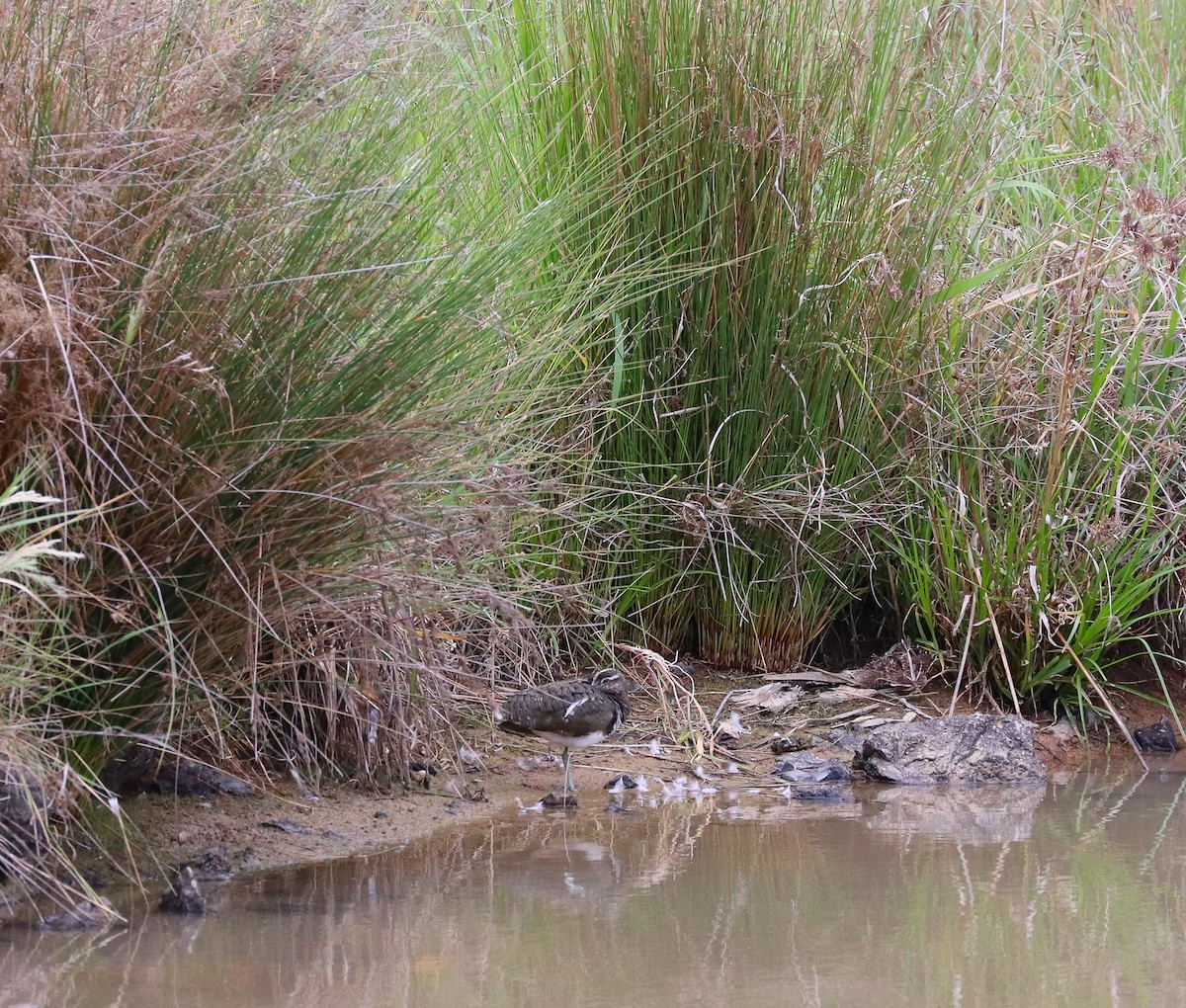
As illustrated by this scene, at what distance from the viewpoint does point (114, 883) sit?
2.65 meters

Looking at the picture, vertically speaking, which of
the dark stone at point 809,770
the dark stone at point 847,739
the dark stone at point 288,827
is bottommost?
the dark stone at point 847,739

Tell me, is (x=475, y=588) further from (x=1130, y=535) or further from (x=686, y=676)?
(x=1130, y=535)

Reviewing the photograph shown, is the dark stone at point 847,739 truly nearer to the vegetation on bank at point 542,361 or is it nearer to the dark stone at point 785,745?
the dark stone at point 785,745

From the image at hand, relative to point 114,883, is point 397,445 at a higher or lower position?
higher

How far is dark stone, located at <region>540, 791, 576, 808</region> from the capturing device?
11.2ft

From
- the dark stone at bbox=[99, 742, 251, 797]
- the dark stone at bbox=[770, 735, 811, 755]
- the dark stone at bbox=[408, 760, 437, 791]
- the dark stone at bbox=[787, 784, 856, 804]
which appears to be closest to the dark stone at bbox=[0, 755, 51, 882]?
the dark stone at bbox=[99, 742, 251, 797]

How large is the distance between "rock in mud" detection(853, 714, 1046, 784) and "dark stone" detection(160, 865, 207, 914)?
70.8 inches

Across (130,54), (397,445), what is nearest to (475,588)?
(397,445)

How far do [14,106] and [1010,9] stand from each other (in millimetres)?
4710

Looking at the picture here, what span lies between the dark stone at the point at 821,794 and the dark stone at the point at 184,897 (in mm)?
1500

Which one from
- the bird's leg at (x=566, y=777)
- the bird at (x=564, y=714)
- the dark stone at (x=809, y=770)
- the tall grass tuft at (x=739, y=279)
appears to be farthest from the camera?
the tall grass tuft at (x=739, y=279)

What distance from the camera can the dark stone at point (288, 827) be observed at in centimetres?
304

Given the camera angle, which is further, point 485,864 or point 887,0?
point 887,0

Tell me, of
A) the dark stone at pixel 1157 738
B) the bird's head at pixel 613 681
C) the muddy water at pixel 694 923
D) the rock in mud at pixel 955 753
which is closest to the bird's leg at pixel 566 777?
the muddy water at pixel 694 923
